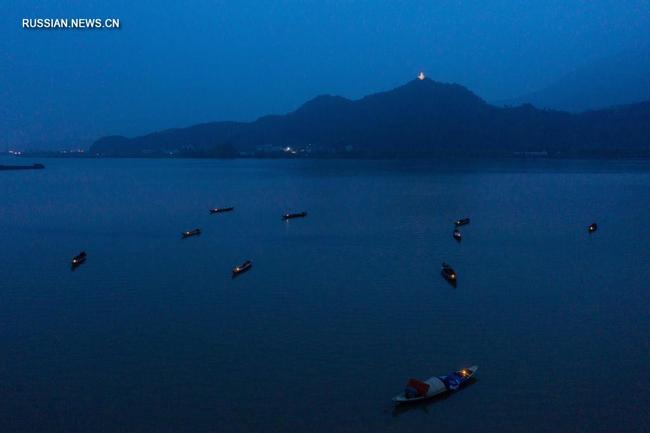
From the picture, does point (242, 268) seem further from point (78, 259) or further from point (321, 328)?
point (321, 328)

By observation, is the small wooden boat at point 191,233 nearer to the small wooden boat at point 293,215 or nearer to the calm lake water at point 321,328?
the calm lake water at point 321,328

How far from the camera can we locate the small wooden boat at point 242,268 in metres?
16.6

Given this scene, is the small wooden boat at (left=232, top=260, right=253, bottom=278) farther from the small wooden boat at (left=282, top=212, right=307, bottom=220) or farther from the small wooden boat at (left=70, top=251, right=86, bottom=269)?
the small wooden boat at (left=282, top=212, right=307, bottom=220)

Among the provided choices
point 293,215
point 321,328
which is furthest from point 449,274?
point 293,215

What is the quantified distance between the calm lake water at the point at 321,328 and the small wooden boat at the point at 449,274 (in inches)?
9.3

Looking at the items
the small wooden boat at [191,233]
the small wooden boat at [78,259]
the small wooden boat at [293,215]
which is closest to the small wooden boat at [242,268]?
the small wooden boat at [78,259]

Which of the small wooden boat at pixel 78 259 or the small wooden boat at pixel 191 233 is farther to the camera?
the small wooden boat at pixel 191 233

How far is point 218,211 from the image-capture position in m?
31.6

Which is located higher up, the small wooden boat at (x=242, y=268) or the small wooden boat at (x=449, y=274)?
the small wooden boat at (x=449, y=274)

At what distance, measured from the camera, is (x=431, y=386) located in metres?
8.88

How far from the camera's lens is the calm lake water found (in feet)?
28.5

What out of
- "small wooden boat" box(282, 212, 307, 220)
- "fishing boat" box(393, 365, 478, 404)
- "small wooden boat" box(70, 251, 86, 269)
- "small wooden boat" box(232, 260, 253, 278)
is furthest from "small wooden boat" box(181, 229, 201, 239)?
"fishing boat" box(393, 365, 478, 404)

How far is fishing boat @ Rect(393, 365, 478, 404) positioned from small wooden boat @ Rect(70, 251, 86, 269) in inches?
485

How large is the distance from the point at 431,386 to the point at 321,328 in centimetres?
341
